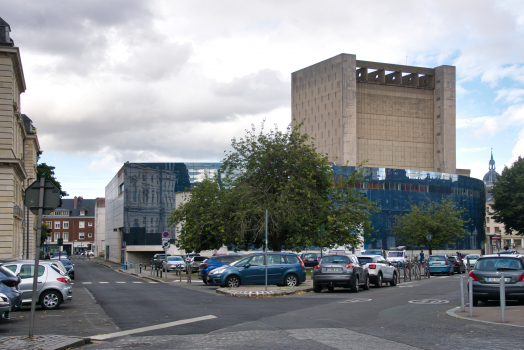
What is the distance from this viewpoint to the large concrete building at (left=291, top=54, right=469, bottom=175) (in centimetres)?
10669

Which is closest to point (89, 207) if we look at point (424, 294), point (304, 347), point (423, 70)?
point (423, 70)

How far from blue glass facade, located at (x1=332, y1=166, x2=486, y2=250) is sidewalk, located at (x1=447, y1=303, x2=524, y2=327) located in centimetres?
6452

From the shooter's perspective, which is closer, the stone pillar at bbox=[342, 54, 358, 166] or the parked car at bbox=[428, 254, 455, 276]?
the parked car at bbox=[428, 254, 455, 276]

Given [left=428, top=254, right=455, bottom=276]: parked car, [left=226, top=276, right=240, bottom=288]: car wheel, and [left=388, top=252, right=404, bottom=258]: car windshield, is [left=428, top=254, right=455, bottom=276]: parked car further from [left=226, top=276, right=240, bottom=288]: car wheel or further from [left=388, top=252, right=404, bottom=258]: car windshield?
[left=226, top=276, right=240, bottom=288]: car wheel

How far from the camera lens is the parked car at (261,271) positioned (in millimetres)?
24344

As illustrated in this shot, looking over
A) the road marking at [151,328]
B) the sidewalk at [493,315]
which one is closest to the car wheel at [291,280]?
the sidewalk at [493,315]

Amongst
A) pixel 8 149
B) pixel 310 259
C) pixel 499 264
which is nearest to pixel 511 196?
pixel 310 259

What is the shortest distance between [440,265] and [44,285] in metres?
30.6

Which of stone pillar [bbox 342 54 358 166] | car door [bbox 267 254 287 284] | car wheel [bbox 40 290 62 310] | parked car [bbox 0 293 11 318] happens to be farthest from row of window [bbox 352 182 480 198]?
parked car [bbox 0 293 11 318]

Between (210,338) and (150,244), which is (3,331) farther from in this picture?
(150,244)

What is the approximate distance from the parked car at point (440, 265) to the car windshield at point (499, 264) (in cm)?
2451

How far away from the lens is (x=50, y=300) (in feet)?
55.4

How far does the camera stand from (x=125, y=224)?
74.9 m

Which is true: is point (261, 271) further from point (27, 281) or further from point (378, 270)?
point (27, 281)
